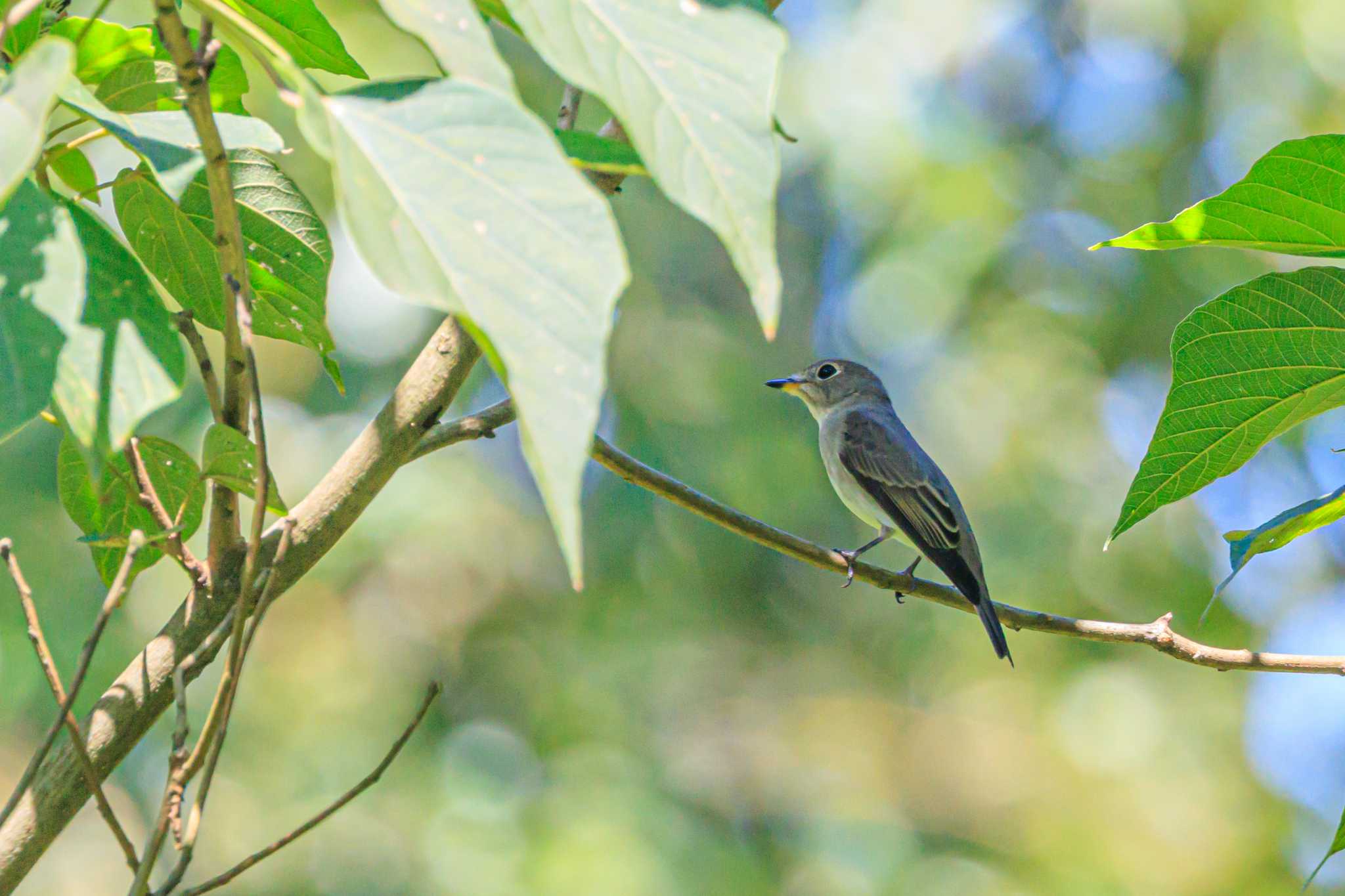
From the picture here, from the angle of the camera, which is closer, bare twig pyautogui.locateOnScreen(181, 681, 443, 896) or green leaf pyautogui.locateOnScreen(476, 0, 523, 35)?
green leaf pyautogui.locateOnScreen(476, 0, 523, 35)

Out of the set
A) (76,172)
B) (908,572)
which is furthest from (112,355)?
(908,572)

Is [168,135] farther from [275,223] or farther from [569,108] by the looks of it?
[569,108]

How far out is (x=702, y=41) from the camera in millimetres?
807

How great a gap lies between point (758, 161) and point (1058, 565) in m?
8.56

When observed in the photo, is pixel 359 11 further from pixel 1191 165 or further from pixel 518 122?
pixel 518 122

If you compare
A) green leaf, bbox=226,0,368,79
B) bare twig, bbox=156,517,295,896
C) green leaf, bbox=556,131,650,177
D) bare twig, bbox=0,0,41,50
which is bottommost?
bare twig, bbox=156,517,295,896

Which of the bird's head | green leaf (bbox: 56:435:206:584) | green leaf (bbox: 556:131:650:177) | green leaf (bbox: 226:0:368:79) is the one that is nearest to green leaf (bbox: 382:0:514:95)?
green leaf (bbox: 556:131:650:177)

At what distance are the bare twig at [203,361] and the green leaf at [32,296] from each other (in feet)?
1.25

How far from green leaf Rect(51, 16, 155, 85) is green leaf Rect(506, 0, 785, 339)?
2.84 feet

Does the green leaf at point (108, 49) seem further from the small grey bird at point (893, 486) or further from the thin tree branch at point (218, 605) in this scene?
the small grey bird at point (893, 486)

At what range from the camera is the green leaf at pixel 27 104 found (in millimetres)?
711

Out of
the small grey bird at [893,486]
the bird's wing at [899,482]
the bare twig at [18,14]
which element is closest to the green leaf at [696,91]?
the bare twig at [18,14]

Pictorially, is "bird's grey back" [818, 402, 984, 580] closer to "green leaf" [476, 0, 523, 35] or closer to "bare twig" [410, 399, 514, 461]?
"bare twig" [410, 399, 514, 461]

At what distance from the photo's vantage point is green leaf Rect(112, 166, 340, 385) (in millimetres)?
1520
